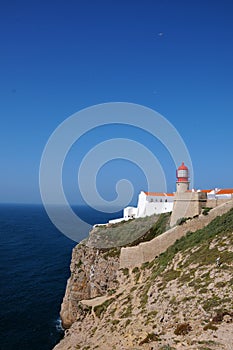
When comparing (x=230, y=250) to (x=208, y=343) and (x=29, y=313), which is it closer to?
(x=208, y=343)

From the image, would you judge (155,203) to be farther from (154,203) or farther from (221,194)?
(221,194)

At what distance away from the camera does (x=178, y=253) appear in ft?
84.4

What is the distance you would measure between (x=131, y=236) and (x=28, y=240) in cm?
5646

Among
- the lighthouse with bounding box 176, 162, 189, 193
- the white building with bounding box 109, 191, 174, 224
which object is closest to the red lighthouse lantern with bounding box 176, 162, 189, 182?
the lighthouse with bounding box 176, 162, 189, 193

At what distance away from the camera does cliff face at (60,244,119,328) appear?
1289 inches

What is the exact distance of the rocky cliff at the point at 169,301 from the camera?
13.3 m

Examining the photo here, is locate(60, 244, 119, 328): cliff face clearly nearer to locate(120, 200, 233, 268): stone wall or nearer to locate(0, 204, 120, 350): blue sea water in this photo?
locate(0, 204, 120, 350): blue sea water

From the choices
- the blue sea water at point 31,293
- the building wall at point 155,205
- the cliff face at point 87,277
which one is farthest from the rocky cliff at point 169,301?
the building wall at point 155,205

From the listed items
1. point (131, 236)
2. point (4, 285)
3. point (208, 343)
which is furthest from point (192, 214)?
point (4, 285)

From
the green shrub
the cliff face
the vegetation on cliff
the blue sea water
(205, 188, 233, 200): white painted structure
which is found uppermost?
(205, 188, 233, 200): white painted structure

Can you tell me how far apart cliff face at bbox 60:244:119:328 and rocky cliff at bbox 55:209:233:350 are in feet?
0.54

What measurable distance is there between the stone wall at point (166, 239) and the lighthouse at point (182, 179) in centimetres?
678

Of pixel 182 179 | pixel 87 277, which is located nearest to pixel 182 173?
pixel 182 179

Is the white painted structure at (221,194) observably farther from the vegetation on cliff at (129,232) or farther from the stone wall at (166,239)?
the stone wall at (166,239)
